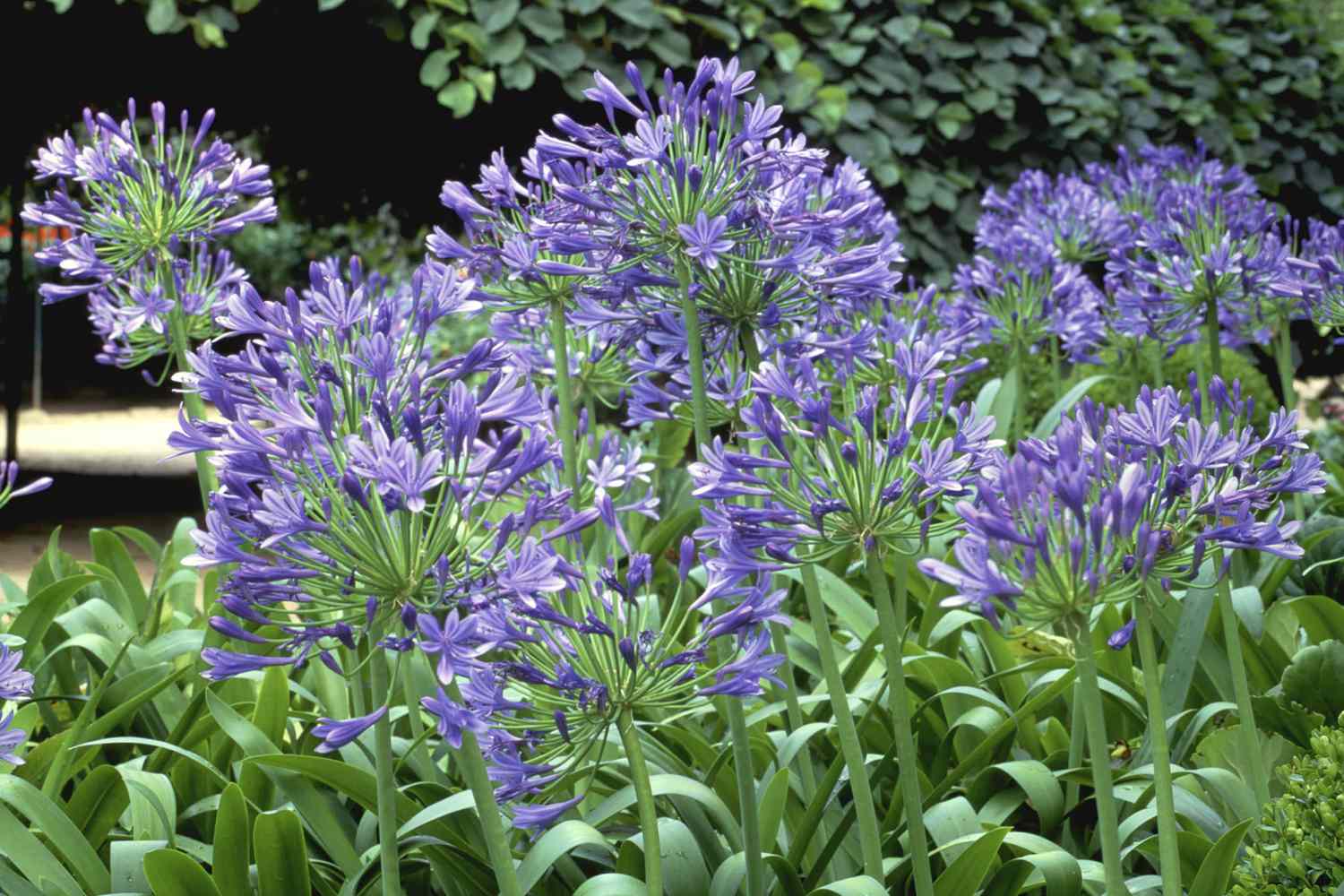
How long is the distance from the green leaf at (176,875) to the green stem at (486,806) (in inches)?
22.1

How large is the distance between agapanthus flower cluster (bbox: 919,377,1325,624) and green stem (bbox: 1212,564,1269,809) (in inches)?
18.6

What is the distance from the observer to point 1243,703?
2285 mm

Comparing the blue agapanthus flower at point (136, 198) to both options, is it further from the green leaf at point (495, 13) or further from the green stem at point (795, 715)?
the green leaf at point (495, 13)

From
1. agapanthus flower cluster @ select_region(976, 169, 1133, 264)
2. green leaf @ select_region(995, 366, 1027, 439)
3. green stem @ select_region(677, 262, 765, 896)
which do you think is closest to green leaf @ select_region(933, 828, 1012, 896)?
green stem @ select_region(677, 262, 765, 896)

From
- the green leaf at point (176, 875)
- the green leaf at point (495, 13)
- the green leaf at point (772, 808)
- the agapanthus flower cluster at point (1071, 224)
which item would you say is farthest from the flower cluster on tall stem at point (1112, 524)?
the green leaf at point (495, 13)

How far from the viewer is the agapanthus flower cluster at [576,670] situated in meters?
1.67

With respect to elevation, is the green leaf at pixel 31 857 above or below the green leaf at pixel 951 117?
below

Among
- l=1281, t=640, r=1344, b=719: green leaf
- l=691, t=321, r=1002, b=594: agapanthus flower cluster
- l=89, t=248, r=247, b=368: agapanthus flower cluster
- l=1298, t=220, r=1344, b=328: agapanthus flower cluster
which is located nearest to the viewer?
l=691, t=321, r=1002, b=594: agapanthus flower cluster

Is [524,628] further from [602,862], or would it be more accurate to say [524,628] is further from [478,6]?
[478,6]

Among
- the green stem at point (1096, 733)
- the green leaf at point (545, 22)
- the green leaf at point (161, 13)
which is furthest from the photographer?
the green leaf at point (545, 22)

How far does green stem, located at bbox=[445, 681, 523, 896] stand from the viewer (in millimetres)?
1698

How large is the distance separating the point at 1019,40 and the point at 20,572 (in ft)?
→ 21.0

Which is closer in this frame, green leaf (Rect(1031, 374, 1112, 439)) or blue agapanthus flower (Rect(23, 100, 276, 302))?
blue agapanthus flower (Rect(23, 100, 276, 302))

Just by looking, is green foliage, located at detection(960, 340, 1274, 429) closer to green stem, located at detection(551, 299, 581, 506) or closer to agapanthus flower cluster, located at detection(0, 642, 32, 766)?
green stem, located at detection(551, 299, 581, 506)
